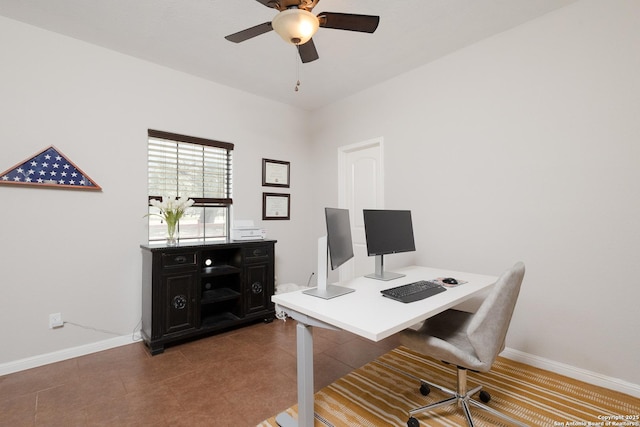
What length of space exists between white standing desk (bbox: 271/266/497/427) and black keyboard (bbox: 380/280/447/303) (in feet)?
0.10

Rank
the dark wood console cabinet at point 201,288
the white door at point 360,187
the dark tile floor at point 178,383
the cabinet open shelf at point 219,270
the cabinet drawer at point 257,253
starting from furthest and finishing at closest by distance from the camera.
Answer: the white door at point 360,187 → the cabinet drawer at point 257,253 → the cabinet open shelf at point 219,270 → the dark wood console cabinet at point 201,288 → the dark tile floor at point 178,383

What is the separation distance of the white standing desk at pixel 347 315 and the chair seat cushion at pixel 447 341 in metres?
0.19

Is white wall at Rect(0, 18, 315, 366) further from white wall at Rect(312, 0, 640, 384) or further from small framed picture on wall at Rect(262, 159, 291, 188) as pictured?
white wall at Rect(312, 0, 640, 384)

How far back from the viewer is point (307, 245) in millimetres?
4312

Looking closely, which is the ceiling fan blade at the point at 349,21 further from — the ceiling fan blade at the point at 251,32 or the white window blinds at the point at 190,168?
the white window blinds at the point at 190,168

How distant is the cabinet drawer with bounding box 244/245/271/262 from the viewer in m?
3.23

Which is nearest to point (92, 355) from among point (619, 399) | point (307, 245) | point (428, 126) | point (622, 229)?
point (307, 245)

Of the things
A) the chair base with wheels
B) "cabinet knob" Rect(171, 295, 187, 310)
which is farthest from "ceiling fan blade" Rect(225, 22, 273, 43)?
the chair base with wheels

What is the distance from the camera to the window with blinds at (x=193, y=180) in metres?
3.06

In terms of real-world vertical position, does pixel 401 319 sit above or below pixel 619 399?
above

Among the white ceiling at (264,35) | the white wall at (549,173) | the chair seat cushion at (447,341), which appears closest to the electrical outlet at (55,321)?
the white ceiling at (264,35)

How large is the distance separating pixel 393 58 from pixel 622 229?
2317 millimetres

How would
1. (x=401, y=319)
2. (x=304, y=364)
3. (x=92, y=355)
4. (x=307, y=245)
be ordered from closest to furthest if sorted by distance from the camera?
(x=401, y=319) < (x=304, y=364) < (x=92, y=355) < (x=307, y=245)

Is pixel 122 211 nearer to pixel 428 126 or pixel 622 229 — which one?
pixel 428 126
